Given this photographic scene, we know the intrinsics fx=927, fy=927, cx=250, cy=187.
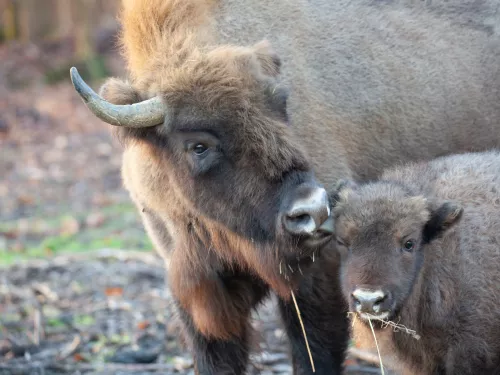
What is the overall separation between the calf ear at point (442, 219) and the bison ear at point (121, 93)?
2.42 meters

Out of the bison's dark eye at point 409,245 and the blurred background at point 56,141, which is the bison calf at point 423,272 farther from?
the blurred background at point 56,141

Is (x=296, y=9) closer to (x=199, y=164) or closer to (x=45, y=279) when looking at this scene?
(x=199, y=164)

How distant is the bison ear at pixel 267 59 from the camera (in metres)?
7.34

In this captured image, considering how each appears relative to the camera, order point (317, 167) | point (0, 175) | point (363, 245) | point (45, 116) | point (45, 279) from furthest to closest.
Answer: point (45, 116) → point (0, 175) → point (45, 279) → point (317, 167) → point (363, 245)

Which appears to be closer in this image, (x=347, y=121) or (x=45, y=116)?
(x=347, y=121)

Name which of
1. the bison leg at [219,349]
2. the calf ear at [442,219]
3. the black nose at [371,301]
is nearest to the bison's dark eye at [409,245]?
the calf ear at [442,219]

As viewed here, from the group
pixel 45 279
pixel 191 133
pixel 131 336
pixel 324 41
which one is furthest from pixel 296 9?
pixel 45 279

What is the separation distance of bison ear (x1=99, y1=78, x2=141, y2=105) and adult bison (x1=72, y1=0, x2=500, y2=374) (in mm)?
12

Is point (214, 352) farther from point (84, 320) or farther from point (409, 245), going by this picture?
point (84, 320)

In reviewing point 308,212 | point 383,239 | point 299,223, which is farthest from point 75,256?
point 383,239

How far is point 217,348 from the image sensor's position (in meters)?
7.99

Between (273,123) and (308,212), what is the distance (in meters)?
0.82

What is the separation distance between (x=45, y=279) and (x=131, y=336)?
2.44m

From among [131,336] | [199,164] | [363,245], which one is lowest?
[131,336]
